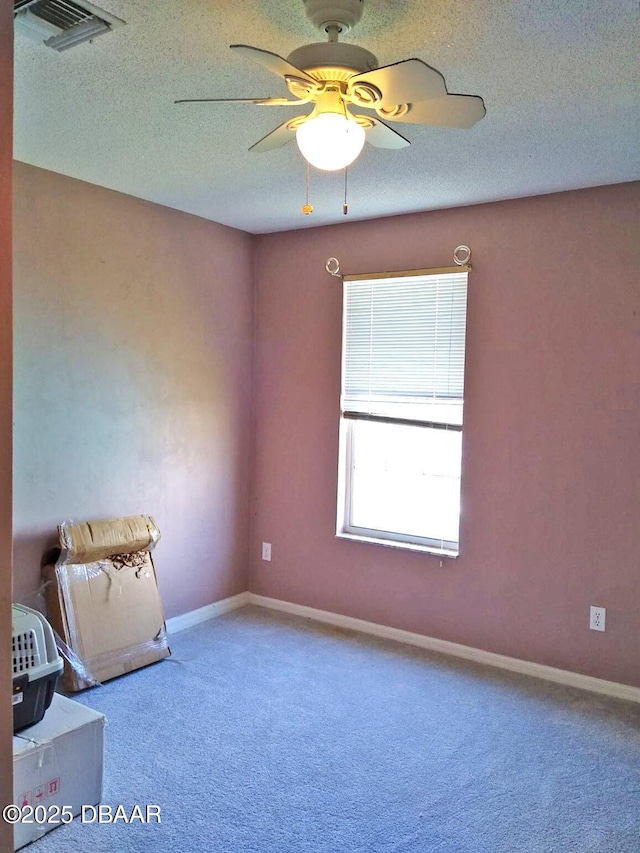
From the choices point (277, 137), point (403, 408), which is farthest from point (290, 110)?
point (403, 408)

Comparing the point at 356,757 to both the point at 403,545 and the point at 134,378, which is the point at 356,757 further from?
the point at 134,378

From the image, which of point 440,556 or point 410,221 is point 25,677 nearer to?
point 440,556

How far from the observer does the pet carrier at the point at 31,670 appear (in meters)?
2.14

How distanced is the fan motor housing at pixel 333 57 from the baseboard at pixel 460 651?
2.95 metres

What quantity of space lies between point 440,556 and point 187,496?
1.56m

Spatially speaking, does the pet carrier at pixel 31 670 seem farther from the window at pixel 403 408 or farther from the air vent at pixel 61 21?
the window at pixel 403 408

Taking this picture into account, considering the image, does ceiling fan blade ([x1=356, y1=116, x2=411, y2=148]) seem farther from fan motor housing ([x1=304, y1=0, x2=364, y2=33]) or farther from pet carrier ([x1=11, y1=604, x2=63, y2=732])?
pet carrier ([x1=11, y1=604, x2=63, y2=732])

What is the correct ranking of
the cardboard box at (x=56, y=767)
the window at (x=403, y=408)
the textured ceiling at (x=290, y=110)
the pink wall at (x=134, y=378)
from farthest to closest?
the window at (x=403, y=408)
the pink wall at (x=134, y=378)
the cardboard box at (x=56, y=767)
the textured ceiling at (x=290, y=110)

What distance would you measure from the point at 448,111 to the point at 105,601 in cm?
273

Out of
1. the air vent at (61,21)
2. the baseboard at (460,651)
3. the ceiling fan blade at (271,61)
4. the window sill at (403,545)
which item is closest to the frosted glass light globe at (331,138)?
the ceiling fan blade at (271,61)

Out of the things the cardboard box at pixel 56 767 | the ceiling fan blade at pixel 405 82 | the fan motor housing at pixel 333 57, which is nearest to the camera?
the ceiling fan blade at pixel 405 82

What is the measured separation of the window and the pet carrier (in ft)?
6.78

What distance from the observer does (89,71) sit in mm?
2033

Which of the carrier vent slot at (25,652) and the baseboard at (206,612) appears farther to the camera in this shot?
the baseboard at (206,612)
